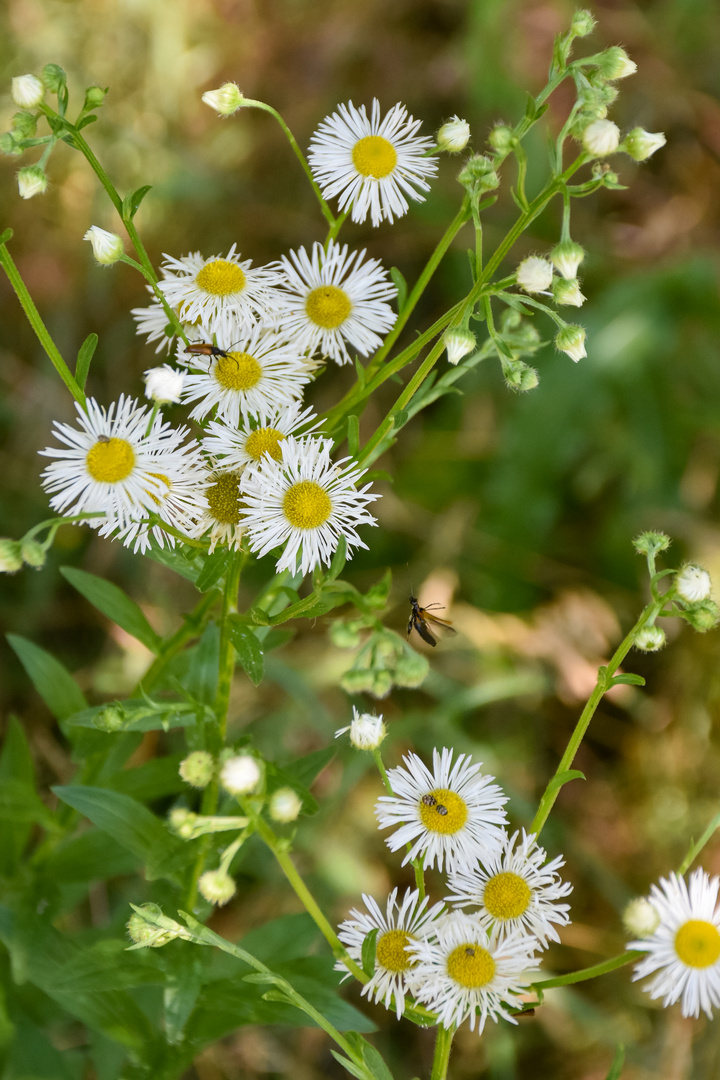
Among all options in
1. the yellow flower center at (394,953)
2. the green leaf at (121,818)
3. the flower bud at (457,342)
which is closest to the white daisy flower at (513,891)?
the yellow flower center at (394,953)

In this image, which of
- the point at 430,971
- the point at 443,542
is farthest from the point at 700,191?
the point at 430,971

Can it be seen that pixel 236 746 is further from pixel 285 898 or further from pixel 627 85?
pixel 627 85

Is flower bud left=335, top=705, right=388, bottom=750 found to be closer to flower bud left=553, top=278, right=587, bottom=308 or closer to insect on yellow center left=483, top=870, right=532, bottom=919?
insect on yellow center left=483, top=870, right=532, bottom=919

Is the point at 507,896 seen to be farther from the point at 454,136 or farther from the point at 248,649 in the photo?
the point at 454,136

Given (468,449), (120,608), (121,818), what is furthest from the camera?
(468,449)

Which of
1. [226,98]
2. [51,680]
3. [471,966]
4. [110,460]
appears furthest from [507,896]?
[226,98]

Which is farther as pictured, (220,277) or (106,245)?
(220,277)
